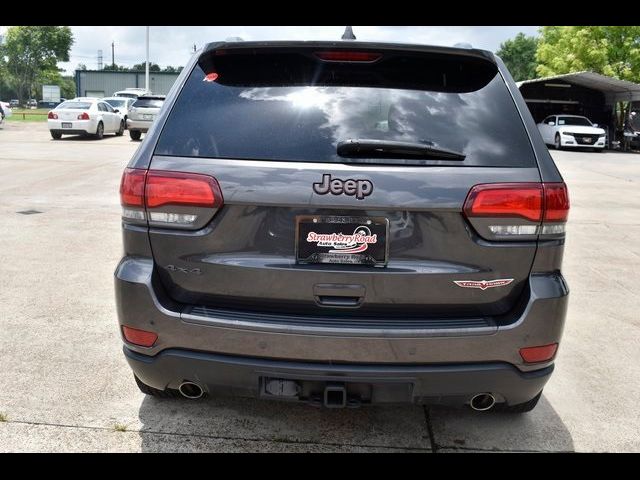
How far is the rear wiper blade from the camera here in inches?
93.3

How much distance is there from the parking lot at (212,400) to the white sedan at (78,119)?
58.8 feet

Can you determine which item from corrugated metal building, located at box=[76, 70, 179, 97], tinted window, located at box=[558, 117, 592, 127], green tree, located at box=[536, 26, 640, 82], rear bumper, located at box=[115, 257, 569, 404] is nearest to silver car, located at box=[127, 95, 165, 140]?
tinted window, located at box=[558, 117, 592, 127]

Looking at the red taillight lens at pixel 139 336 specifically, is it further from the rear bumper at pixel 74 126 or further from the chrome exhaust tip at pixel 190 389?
the rear bumper at pixel 74 126

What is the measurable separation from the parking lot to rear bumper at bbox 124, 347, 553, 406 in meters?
0.54

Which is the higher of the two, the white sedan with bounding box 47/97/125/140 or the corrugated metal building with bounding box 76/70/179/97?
the corrugated metal building with bounding box 76/70/179/97

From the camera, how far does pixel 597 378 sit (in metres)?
3.73

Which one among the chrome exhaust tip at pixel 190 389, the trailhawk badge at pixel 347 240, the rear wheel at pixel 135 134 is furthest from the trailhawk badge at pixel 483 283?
the rear wheel at pixel 135 134

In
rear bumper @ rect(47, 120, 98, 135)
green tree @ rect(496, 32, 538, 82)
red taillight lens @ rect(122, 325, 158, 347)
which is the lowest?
rear bumper @ rect(47, 120, 98, 135)

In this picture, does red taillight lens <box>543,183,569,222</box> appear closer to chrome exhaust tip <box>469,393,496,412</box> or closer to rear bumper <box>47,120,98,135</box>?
chrome exhaust tip <box>469,393,496,412</box>

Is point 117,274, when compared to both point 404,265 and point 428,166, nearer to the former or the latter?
point 404,265

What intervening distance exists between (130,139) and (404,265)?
81.5 feet

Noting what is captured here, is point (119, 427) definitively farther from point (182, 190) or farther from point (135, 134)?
point (135, 134)
